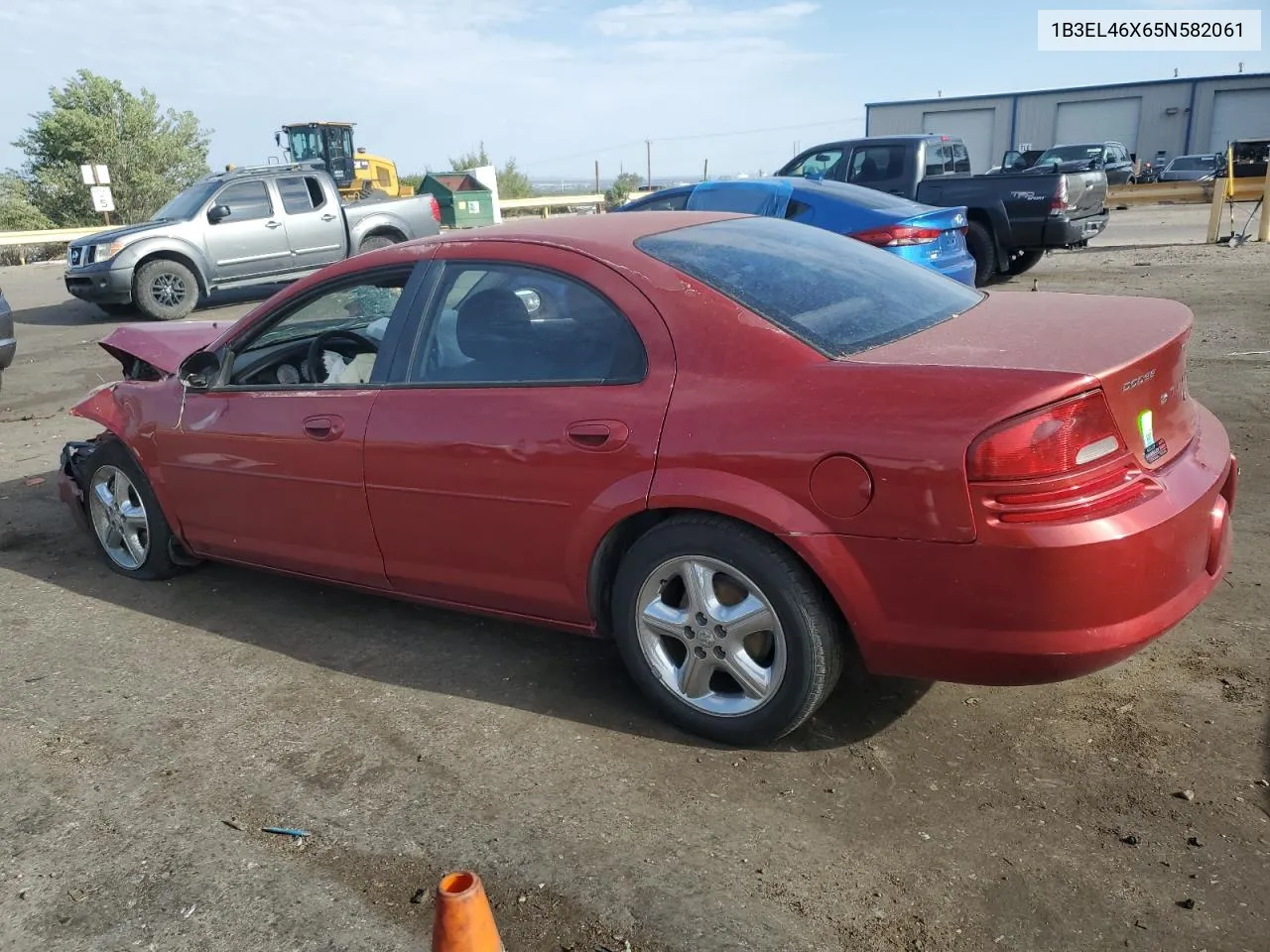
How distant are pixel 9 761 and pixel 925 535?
9.72 feet

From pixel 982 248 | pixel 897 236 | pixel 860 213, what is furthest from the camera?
pixel 982 248

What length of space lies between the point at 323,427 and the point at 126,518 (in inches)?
64.7

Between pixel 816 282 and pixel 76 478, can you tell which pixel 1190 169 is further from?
pixel 76 478

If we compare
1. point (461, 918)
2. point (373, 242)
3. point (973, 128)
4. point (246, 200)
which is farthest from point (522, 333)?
point (973, 128)

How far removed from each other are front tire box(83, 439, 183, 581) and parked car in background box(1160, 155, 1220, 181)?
38555mm

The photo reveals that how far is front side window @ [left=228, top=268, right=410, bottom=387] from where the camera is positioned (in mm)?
3945

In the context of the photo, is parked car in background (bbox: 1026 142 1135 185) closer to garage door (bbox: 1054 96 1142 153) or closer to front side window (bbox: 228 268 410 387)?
garage door (bbox: 1054 96 1142 153)

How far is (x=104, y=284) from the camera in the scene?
13188 millimetres

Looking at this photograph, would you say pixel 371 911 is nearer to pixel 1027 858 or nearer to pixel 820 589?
pixel 820 589

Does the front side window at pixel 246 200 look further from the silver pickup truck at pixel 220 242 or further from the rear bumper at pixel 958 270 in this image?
the rear bumper at pixel 958 270

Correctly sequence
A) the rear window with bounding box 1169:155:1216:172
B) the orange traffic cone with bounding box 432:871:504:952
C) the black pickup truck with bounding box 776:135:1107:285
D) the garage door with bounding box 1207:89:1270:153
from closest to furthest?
the orange traffic cone with bounding box 432:871:504:952, the black pickup truck with bounding box 776:135:1107:285, the rear window with bounding box 1169:155:1216:172, the garage door with bounding box 1207:89:1270:153

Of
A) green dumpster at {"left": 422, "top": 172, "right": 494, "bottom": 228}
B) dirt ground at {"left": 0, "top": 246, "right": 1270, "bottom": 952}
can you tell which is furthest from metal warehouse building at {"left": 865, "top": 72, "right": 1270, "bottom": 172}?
dirt ground at {"left": 0, "top": 246, "right": 1270, "bottom": 952}

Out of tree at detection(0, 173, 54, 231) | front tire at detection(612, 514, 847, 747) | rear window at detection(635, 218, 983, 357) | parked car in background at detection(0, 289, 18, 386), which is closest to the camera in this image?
front tire at detection(612, 514, 847, 747)

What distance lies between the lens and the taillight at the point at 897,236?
8.18 m
